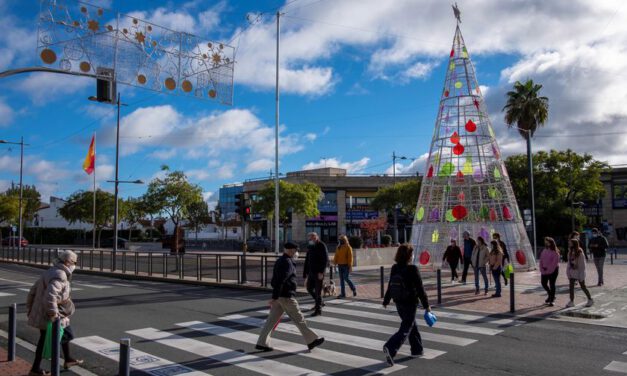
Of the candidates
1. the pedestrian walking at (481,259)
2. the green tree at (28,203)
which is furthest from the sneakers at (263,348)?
the green tree at (28,203)

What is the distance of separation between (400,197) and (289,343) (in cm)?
4137

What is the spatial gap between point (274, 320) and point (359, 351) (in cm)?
138

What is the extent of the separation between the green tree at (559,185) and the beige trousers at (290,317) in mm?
38543

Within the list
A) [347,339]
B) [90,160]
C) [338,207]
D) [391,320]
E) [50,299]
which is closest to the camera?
[50,299]

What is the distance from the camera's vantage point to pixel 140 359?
297 inches

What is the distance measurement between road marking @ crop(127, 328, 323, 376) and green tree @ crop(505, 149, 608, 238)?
127 ft

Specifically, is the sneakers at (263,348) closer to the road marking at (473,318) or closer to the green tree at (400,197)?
the road marking at (473,318)

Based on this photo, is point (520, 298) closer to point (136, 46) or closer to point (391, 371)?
point (391, 371)

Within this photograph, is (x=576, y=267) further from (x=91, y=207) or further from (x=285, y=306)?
(x=91, y=207)

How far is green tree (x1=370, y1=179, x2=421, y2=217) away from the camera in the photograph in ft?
158

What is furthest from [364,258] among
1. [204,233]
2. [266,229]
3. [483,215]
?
[204,233]

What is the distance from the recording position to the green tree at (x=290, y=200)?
47.5 m

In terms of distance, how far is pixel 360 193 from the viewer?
60.4 m

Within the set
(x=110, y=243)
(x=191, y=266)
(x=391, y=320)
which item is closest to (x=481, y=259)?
(x=391, y=320)
